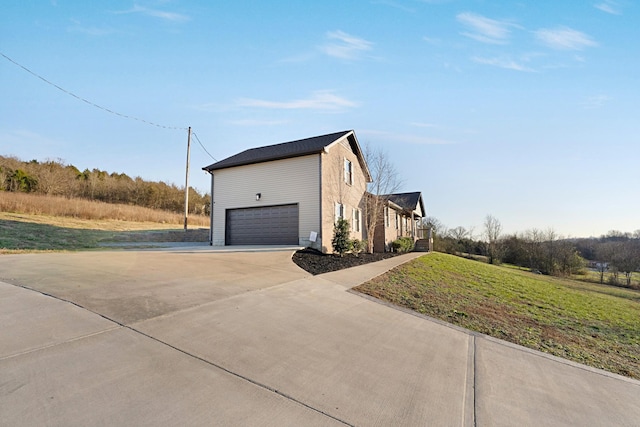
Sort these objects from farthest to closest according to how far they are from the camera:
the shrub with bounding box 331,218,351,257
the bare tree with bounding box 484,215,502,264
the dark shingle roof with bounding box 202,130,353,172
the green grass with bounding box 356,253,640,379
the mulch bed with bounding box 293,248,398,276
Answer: the bare tree with bounding box 484,215,502,264
the dark shingle roof with bounding box 202,130,353,172
the shrub with bounding box 331,218,351,257
the mulch bed with bounding box 293,248,398,276
the green grass with bounding box 356,253,640,379

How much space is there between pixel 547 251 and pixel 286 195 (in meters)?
25.5

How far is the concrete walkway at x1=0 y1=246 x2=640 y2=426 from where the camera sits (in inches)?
88.8

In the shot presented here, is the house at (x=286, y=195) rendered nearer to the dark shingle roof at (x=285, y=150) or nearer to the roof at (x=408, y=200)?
the dark shingle roof at (x=285, y=150)

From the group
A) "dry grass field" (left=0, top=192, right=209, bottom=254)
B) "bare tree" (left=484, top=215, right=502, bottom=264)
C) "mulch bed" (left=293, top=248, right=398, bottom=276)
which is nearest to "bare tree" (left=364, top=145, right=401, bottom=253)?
"mulch bed" (left=293, top=248, right=398, bottom=276)

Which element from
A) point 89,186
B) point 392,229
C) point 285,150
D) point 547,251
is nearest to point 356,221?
point 392,229

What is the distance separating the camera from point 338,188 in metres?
15.0

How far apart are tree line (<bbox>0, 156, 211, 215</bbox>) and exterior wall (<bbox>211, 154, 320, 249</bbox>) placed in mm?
20824

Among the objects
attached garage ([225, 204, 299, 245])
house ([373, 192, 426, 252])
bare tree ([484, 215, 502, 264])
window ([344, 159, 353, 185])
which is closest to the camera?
attached garage ([225, 204, 299, 245])

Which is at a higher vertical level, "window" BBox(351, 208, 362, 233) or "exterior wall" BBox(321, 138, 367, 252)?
"exterior wall" BBox(321, 138, 367, 252)

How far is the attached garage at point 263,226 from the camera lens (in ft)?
44.8

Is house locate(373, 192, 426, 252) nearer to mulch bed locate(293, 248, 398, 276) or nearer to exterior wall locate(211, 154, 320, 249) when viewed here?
exterior wall locate(211, 154, 320, 249)

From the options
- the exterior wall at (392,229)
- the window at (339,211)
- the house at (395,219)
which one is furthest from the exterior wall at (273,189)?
the exterior wall at (392,229)

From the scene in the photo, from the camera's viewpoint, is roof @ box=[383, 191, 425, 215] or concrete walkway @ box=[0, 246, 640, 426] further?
roof @ box=[383, 191, 425, 215]

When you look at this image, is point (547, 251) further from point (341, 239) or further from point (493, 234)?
point (341, 239)
